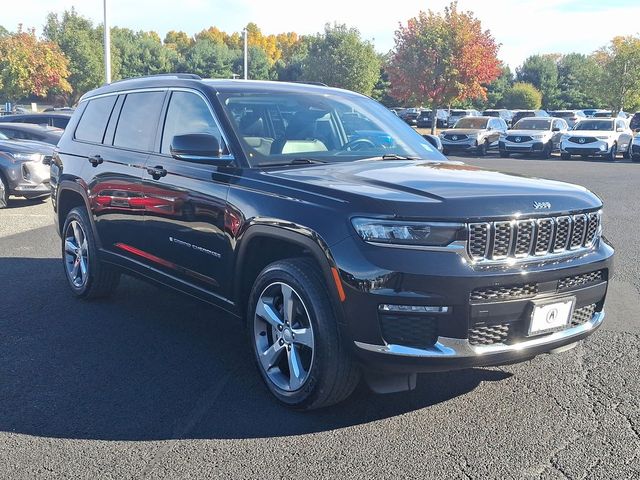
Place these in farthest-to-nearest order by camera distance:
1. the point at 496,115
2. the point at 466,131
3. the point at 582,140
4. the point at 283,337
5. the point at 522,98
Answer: the point at 522,98, the point at 496,115, the point at 466,131, the point at 582,140, the point at 283,337

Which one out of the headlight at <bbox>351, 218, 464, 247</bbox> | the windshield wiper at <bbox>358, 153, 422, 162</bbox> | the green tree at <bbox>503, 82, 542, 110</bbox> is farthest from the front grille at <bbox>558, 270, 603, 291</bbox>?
the green tree at <bbox>503, 82, 542, 110</bbox>

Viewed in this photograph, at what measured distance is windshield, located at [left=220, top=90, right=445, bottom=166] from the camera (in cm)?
459

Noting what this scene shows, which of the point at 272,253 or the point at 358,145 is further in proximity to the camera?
the point at 358,145

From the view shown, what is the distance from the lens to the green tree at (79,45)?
49375 millimetres

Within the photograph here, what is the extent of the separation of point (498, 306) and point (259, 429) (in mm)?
1411

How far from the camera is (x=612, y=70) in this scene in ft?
141

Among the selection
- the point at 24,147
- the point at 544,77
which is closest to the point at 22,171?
the point at 24,147

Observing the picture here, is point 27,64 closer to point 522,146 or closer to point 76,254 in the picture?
point 522,146

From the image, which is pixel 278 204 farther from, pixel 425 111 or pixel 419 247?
pixel 425 111

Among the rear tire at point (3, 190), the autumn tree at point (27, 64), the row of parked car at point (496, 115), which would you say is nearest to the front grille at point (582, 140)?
the row of parked car at point (496, 115)

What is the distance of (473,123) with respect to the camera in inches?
1160

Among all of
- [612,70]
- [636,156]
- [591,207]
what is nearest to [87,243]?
[591,207]

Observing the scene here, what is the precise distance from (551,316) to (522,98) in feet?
217

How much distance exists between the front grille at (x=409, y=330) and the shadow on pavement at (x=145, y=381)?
0.66m
